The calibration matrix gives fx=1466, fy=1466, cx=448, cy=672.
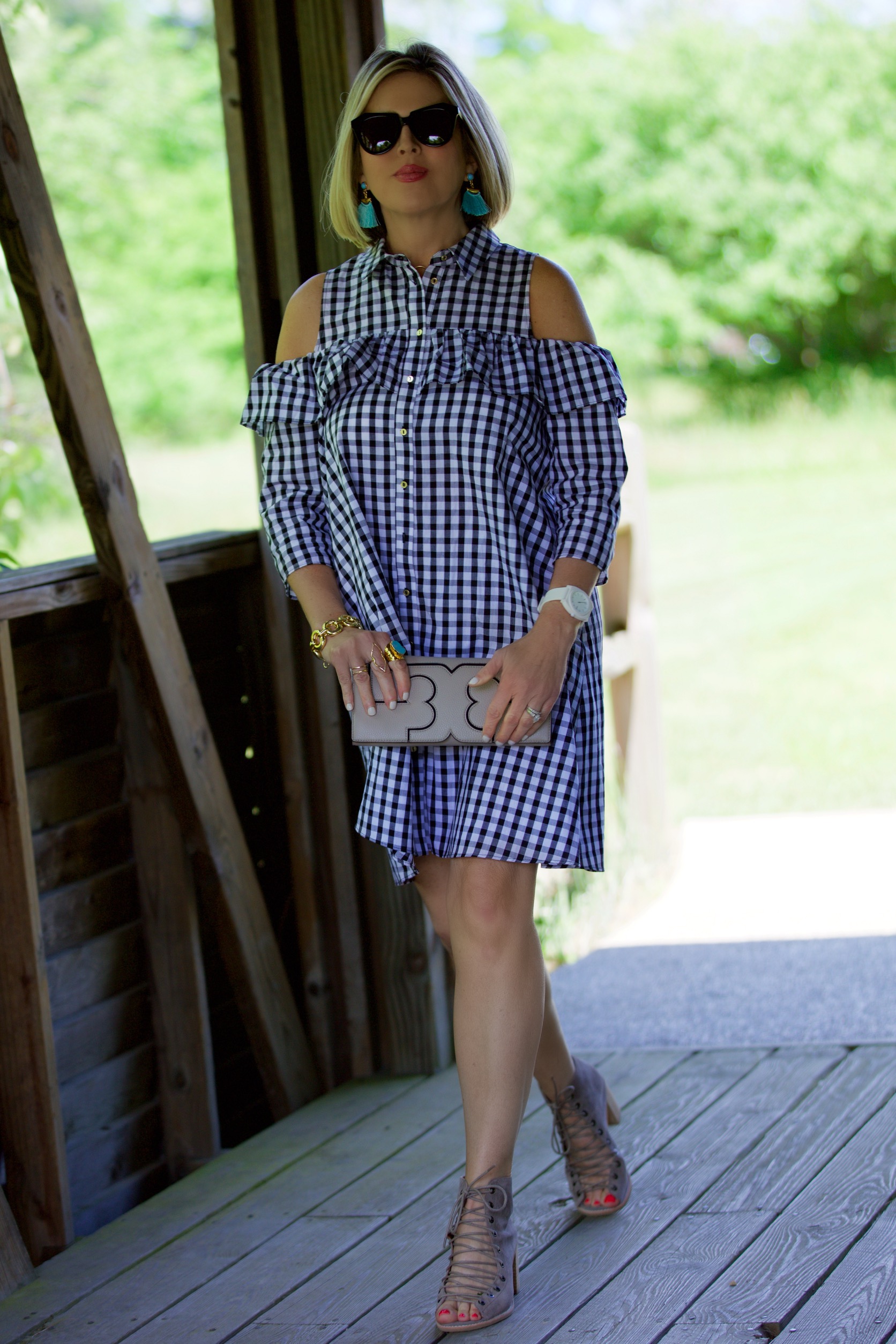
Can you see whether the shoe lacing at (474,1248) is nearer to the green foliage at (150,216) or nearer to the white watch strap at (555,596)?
the white watch strap at (555,596)

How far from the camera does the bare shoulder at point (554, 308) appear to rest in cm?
209

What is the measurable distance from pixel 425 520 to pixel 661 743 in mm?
2746

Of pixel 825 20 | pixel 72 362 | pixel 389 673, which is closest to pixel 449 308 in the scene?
pixel 389 673

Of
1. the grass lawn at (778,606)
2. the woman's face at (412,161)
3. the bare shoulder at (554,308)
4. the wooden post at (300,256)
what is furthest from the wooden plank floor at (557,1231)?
the grass lawn at (778,606)

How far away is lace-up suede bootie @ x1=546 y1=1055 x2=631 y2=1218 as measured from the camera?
2219mm

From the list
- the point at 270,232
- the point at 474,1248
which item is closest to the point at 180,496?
the point at 270,232

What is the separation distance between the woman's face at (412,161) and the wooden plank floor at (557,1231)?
152 centimetres

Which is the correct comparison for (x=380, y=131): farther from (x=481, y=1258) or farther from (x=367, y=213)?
(x=481, y=1258)

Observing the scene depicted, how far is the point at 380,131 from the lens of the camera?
2.05 m

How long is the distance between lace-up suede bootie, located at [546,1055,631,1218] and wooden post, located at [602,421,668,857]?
80.5 inches

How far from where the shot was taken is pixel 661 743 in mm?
4695

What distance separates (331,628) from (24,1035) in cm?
89

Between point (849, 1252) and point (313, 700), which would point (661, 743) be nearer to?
point (313, 700)

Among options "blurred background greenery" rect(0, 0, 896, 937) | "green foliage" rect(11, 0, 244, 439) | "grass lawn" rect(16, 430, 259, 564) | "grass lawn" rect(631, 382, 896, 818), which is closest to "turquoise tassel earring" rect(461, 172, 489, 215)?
"grass lawn" rect(631, 382, 896, 818)
